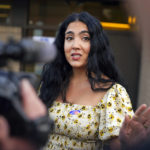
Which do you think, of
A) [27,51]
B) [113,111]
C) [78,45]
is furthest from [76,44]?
[27,51]

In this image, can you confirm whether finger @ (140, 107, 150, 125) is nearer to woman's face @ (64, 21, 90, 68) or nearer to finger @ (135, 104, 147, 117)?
finger @ (135, 104, 147, 117)

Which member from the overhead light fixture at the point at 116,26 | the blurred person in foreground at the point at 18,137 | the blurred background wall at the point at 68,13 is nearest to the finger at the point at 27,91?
the blurred person in foreground at the point at 18,137

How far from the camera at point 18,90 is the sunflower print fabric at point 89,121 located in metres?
1.20

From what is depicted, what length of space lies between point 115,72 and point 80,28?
1.42 feet

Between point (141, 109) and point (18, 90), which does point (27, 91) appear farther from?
point (141, 109)

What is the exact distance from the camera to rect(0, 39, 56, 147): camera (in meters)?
0.59

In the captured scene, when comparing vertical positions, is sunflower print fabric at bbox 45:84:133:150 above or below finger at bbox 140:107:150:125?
below

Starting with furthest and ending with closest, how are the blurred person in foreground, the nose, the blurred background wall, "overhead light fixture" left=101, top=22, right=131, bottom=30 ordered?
1. "overhead light fixture" left=101, top=22, right=131, bottom=30
2. the blurred background wall
3. the nose
4. the blurred person in foreground

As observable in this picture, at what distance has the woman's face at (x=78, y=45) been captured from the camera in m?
1.96

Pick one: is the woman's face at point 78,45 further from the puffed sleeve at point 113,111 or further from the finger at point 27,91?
the finger at point 27,91

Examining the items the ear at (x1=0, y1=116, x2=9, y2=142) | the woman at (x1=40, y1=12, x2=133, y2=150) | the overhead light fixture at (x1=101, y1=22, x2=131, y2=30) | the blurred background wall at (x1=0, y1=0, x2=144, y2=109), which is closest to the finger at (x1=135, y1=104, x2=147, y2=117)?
the woman at (x1=40, y1=12, x2=133, y2=150)

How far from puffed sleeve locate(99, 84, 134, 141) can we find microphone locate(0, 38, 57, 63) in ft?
3.90

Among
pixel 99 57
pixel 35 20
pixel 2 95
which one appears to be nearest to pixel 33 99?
pixel 2 95

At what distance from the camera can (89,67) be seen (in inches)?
80.7
